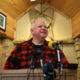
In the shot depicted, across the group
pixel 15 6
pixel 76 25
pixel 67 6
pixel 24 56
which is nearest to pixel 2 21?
pixel 15 6

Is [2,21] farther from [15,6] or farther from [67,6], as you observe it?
[67,6]

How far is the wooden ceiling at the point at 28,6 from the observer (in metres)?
2.43

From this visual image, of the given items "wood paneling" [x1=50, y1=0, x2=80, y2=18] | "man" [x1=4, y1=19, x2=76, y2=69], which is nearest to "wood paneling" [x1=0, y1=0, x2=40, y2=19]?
"wood paneling" [x1=50, y1=0, x2=80, y2=18]

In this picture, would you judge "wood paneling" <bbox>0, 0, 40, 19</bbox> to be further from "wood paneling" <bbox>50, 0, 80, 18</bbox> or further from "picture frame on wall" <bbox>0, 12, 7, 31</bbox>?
"wood paneling" <bbox>50, 0, 80, 18</bbox>

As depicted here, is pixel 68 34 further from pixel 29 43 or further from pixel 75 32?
pixel 29 43

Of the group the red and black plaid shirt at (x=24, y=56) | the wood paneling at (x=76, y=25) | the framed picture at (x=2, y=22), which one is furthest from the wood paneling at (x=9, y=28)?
the wood paneling at (x=76, y=25)

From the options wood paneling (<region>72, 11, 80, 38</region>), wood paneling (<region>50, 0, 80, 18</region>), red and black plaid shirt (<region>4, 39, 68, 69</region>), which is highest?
wood paneling (<region>50, 0, 80, 18</region>)

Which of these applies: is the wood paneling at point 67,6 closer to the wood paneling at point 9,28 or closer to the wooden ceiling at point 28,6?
the wooden ceiling at point 28,6

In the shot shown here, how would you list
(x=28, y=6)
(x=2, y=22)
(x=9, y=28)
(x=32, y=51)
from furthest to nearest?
(x=28, y=6) → (x=9, y=28) → (x=2, y=22) → (x=32, y=51)

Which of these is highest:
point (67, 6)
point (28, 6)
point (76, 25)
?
point (28, 6)

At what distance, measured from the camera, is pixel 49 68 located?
34.5 inches

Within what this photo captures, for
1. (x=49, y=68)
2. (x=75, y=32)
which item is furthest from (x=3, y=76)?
(x=75, y=32)

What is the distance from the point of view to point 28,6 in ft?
9.72

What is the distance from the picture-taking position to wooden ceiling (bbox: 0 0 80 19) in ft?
7.97
